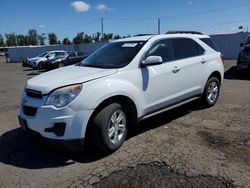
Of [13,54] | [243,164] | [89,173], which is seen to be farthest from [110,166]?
[13,54]

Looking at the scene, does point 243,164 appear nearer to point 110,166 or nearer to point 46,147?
point 110,166

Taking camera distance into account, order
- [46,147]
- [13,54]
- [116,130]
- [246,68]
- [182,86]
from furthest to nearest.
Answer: [13,54], [246,68], [182,86], [46,147], [116,130]

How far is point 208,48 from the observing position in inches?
256

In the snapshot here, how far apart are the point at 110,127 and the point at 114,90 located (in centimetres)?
58

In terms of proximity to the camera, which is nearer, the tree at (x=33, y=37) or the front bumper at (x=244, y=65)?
the front bumper at (x=244, y=65)

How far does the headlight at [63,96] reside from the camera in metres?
3.83

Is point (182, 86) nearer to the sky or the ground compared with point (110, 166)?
nearer to the sky

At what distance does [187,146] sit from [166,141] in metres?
0.39

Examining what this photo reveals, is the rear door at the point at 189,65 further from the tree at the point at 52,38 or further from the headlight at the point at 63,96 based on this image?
the tree at the point at 52,38

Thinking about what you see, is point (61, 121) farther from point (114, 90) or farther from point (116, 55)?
point (116, 55)

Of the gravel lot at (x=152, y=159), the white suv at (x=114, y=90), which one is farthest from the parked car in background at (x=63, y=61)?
the white suv at (x=114, y=90)

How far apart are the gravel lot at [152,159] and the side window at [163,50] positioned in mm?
1360

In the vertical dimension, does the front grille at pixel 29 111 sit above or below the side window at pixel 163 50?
below

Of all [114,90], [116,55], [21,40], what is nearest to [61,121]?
[114,90]
